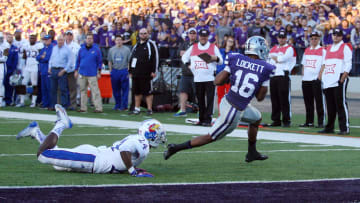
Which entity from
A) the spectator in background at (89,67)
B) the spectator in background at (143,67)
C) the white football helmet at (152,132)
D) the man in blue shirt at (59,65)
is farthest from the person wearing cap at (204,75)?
the white football helmet at (152,132)

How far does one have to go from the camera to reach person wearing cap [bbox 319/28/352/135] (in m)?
12.1

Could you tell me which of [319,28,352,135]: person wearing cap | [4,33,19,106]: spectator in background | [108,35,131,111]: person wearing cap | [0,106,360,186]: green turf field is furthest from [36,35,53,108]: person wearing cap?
[319,28,352,135]: person wearing cap

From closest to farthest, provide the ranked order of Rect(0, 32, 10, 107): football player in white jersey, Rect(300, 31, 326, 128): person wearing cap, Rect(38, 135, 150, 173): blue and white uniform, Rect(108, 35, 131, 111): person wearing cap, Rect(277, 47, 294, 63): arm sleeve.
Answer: Rect(38, 135, 150, 173): blue and white uniform
Rect(300, 31, 326, 128): person wearing cap
Rect(277, 47, 294, 63): arm sleeve
Rect(0, 32, 10, 107): football player in white jersey
Rect(108, 35, 131, 111): person wearing cap

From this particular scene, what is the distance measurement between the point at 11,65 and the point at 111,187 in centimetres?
1353

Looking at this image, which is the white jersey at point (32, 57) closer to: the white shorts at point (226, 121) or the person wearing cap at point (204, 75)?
the person wearing cap at point (204, 75)

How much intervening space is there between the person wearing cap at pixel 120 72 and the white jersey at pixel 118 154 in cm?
1056

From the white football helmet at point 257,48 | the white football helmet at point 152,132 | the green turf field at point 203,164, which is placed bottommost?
the green turf field at point 203,164

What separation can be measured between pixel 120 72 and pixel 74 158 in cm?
1081

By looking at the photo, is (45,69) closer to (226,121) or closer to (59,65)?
(59,65)

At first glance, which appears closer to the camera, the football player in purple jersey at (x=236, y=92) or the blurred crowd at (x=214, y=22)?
the football player in purple jersey at (x=236, y=92)

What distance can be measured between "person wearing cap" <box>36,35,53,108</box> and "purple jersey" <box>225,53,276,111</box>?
10.5 meters

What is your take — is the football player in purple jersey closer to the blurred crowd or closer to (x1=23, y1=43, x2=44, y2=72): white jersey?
the blurred crowd

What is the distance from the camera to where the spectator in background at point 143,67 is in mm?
15953

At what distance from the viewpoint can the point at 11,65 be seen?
62.3 feet
